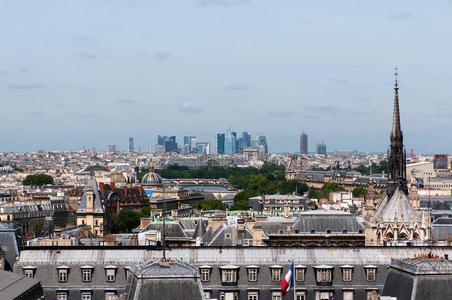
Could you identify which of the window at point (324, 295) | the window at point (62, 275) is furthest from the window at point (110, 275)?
the window at point (324, 295)

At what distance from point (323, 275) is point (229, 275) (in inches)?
171

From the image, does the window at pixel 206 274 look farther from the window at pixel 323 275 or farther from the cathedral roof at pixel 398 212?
the cathedral roof at pixel 398 212

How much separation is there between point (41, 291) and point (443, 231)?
161 feet

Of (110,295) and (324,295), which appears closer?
(110,295)

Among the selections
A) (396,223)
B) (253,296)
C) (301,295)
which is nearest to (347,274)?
(301,295)

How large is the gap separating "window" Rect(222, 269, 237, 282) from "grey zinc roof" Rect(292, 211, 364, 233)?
41107 mm

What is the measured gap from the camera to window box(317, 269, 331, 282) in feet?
165

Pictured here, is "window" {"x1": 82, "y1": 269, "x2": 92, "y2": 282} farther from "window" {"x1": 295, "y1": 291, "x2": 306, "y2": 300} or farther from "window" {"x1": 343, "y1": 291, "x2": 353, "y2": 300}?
"window" {"x1": 343, "y1": 291, "x2": 353, "y2": 300}

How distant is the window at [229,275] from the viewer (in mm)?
50000

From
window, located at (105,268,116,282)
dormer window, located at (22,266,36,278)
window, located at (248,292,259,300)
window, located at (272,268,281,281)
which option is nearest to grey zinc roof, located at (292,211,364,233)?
window, located at (272,268,281,281)

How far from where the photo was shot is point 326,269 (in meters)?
50.3

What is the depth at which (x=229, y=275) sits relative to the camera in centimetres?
5006

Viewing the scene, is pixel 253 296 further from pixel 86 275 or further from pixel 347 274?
pixel 86 275

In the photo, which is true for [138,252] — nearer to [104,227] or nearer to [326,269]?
[326,269]
